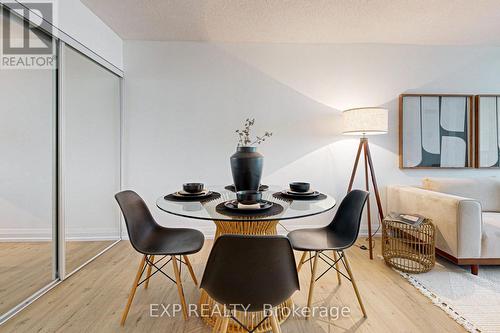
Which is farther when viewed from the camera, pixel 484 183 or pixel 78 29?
pixel 484 183

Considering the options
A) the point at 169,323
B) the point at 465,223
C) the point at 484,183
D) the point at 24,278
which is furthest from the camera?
the point at 484,183

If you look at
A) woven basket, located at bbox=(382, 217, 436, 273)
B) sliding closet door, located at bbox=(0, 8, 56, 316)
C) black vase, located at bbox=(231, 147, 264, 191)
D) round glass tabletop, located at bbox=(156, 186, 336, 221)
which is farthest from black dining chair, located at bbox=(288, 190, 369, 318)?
sliding closet door, located at bbox=(0, 8, 56, 316)

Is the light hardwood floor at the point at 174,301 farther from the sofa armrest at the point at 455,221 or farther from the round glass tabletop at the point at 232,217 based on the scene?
the round glass tabletop at the point at 232,217

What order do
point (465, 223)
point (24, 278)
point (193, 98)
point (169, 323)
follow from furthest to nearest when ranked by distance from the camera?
point (193, 98), point (465, 223), point (24, 278), point (169, 323)

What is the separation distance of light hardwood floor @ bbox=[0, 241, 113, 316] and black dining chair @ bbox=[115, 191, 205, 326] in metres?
0.83

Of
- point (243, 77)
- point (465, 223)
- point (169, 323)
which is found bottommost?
point (169, 323)

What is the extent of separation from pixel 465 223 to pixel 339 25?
2305 mm

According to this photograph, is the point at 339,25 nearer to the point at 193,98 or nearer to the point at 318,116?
the point at 318,116

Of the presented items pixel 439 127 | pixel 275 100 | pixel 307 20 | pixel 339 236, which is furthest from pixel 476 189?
pixel 307 20

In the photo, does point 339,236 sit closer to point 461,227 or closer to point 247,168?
point 247,168

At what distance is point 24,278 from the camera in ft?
5.81

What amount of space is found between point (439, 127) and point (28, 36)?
432 centimetres

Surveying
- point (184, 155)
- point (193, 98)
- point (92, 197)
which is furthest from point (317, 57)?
point (92, 197)

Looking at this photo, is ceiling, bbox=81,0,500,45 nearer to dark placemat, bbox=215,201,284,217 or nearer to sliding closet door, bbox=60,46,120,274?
sliding closet door, bbox=60,46,120,274
